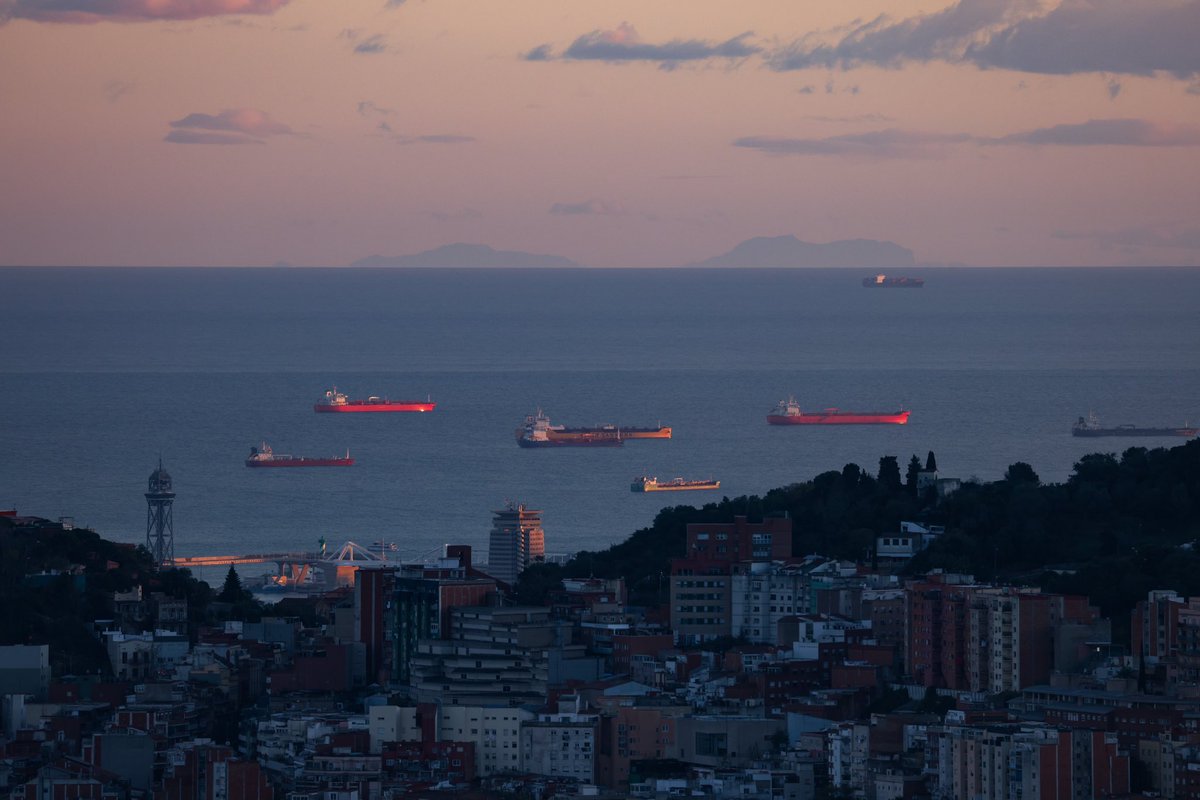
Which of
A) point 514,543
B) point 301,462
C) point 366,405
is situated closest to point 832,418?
point 366,405

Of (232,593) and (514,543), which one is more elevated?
(514,543)

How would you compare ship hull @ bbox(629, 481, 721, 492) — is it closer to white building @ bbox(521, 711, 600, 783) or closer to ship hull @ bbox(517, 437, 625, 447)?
ship hull @ bbox(517, 437, 625, 447)

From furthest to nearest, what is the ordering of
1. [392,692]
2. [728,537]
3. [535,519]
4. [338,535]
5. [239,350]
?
[239,350]
[338,535]
[535,519]
[728,537]
[392,692]

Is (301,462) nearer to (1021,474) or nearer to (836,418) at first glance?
(836,418)

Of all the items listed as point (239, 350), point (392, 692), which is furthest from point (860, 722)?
point (239, 350)

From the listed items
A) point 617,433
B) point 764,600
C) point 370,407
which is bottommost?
point 764,600

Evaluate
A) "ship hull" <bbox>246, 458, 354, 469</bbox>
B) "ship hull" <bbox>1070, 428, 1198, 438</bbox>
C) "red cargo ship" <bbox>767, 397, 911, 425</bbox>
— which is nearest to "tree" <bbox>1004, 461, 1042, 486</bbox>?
"ship hull" <bbox>1070, 428, 1198, 438</bbox>

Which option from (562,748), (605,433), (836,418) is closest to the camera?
(562,748)

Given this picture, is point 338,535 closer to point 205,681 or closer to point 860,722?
point 205,681
